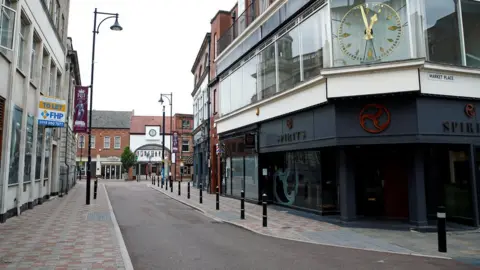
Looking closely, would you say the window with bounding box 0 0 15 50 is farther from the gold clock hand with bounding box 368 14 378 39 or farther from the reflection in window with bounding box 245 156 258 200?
the reflection in window with bounding box 245 156 258 200

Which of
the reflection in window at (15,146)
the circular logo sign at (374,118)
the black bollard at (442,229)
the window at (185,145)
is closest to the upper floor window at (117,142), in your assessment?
the window at (185,145)

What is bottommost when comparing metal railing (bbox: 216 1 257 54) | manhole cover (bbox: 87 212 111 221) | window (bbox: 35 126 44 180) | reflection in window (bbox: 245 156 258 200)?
manhole cover (bbox: 87 212 111 221)

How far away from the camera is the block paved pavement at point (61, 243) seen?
666 centimetres

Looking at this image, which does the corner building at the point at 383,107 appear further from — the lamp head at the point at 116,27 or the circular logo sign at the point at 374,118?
the lamp head at the point at 116,27

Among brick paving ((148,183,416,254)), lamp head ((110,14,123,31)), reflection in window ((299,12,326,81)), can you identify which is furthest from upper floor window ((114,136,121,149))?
reflection in window ((299,12,326,81))

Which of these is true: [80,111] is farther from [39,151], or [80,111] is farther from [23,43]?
[23,43]

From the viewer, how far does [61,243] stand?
849 centimetres

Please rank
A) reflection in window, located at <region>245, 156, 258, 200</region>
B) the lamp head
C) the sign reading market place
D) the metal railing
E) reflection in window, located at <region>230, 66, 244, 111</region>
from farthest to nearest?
reflection in window, located at <region>230, 66, 244, 111</region>, the metal railing, the lamp head, reflection in window, located at <region>245, 156, 258, 200</region>, the sign reading market place

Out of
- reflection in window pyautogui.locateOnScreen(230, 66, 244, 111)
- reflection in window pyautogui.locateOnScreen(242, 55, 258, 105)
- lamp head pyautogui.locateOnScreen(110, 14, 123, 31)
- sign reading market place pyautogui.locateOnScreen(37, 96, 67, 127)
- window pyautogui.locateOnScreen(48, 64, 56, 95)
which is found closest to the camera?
sign reading market place pyautogui.locateOnScreen(37, 96, 67, 127)

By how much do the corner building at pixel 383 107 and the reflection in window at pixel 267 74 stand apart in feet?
4.08

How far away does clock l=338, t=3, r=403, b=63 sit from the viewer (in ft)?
36.6

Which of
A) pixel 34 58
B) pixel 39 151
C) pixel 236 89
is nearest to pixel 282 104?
pixel 236 89

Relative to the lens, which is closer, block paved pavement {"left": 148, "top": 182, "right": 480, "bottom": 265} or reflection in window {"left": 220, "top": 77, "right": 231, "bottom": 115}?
block paved pavement {"left": 148, "top": 182, "right": 480, "bottom": 265}

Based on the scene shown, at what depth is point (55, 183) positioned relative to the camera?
22422mm
